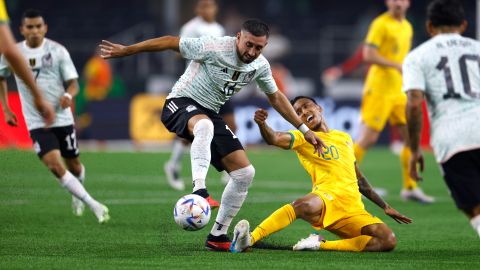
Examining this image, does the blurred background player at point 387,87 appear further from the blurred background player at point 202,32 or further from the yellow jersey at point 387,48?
the blurred background player at point 202,32

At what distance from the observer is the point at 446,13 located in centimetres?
759

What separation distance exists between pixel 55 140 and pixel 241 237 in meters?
3.77

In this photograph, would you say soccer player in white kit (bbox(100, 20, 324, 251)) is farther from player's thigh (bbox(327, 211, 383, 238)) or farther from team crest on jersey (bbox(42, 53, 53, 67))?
team crest on jersey (bbox(42, 53, 53, 67))

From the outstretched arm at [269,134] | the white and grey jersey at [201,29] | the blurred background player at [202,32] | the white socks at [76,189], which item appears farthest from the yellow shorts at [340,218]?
the white and grey jersey at [201,29]

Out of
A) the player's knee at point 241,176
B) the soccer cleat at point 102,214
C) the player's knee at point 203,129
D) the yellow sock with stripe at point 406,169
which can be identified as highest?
the player's knee at point 203,129

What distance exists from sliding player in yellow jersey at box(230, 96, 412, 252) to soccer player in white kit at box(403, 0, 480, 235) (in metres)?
1.30

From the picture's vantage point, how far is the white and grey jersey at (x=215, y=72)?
8.97 m

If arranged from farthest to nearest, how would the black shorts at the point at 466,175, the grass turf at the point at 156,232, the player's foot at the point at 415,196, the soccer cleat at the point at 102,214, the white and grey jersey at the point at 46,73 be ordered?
the player's foot at the point at 415,196 < the white and grey jersey at the point at 46,73 < the soccer cleat at the point at 102,214 < the grass turf at the point at 156,232 < the black shorts at the point at 466,175

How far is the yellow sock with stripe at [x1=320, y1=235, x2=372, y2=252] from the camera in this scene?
8828 millimetres

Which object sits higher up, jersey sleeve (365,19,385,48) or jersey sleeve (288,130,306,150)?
jersey sleeve (288,130,306,150)

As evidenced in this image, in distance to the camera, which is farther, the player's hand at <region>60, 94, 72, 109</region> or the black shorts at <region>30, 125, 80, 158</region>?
the black shorts at <region>30, 125, 80, 158</region>

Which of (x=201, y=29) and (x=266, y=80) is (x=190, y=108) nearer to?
(x=266, y=80)

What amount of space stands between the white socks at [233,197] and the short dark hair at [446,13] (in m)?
2.24

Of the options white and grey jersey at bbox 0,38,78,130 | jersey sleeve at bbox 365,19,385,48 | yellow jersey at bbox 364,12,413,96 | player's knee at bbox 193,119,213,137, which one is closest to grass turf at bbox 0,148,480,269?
white and grey jersey at bbox 0,38,78,130
